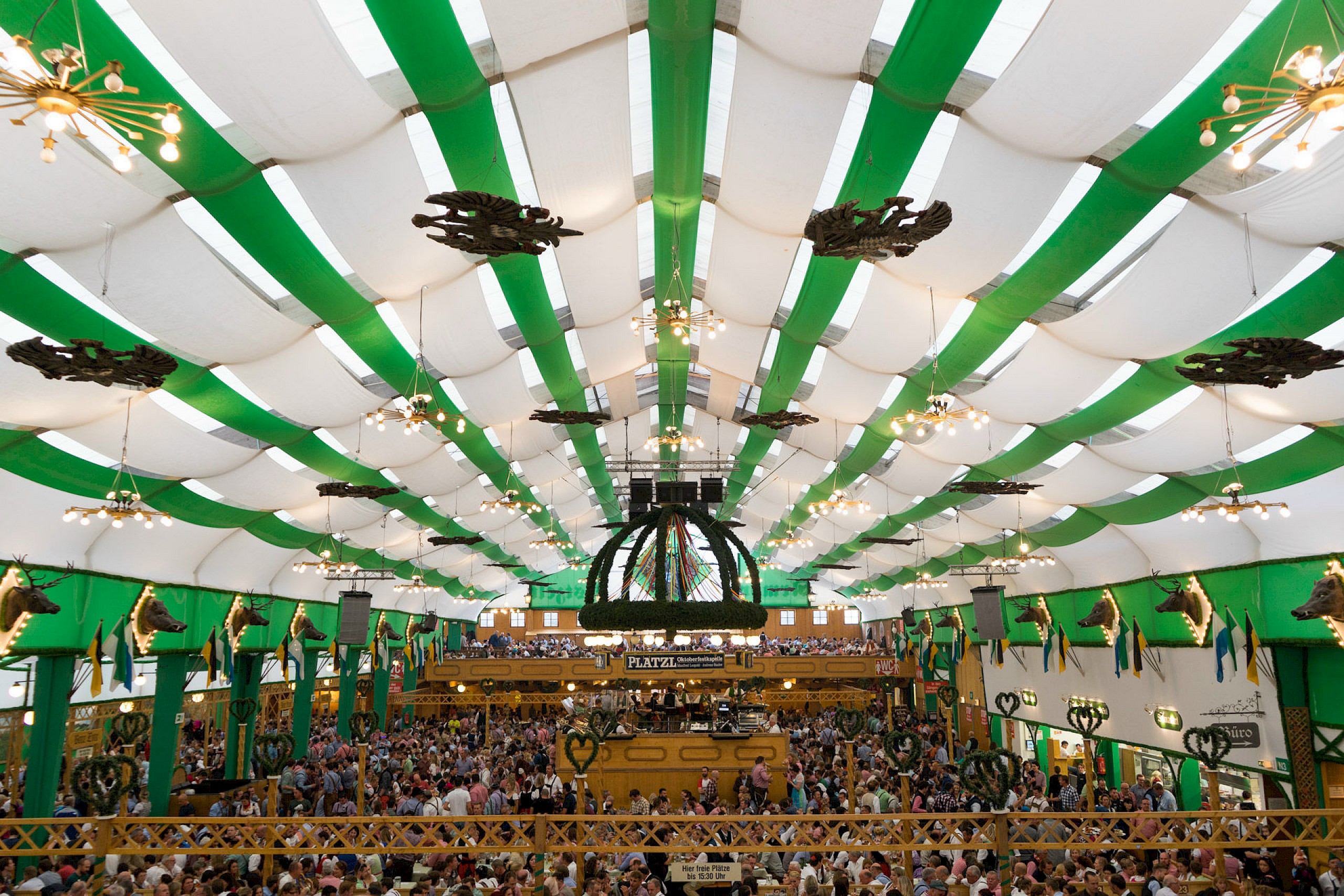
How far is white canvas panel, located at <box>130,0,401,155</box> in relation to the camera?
601cm

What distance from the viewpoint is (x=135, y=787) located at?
1652 cm

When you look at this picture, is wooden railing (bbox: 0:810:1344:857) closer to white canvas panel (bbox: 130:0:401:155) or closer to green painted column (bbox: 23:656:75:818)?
green painted column (bbox: 23:656:75:818)

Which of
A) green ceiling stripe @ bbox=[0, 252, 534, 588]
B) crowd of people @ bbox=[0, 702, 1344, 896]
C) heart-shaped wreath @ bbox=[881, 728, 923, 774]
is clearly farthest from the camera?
heart-shaped wreath @ bbox=[881, 728, 923, 774]

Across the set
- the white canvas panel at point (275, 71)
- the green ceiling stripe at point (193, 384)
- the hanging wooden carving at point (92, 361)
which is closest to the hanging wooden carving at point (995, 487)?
the white canvas panel at point (275, 71)

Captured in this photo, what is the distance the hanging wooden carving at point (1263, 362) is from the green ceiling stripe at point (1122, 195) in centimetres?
161

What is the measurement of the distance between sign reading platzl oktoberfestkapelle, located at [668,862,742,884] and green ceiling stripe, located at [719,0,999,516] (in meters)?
6.57

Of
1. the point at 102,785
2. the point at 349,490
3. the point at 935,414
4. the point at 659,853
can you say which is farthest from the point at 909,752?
the point at 102,785

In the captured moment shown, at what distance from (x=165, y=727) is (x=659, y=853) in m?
10.2

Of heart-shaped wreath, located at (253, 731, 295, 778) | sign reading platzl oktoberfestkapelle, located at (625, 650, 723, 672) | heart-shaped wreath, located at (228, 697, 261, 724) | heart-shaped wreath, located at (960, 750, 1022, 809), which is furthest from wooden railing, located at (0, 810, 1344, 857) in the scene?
heart-shaped wreath, located at (228, 697, 261, 724)

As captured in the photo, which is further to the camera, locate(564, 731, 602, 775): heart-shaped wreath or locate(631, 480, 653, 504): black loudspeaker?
locate(564, 731, 602, 775): heart-shaped wreath

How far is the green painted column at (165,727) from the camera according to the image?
50.8 ft

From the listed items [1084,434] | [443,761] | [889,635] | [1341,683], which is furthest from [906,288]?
[889,635]

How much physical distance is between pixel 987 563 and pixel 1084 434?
1101cm

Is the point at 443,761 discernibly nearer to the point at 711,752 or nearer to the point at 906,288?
the point at 711,752
